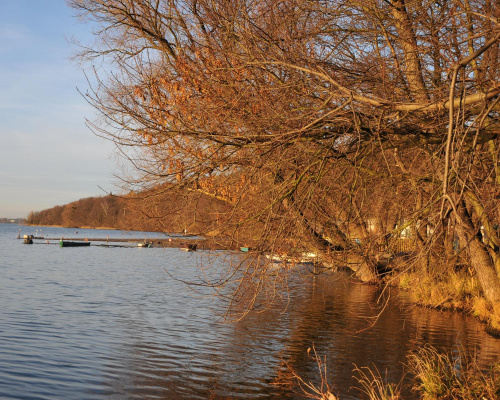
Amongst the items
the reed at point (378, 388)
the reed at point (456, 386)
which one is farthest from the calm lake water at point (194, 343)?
the reed at point (456, 386)

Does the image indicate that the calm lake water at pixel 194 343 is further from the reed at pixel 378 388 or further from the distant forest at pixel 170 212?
the distant forest at pixel 170 212

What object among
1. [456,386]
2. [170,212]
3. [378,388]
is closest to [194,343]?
[170,212]

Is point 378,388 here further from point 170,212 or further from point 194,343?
point 194,343

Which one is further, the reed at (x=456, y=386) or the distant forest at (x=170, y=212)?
the distant forest at (x=170, y=212)

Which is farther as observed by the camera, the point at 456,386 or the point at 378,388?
the point at 456,386

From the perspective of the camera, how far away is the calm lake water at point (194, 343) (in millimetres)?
10747

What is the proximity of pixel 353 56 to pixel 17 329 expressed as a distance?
472 inches

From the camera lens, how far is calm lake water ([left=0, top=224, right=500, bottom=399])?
35.3 feet

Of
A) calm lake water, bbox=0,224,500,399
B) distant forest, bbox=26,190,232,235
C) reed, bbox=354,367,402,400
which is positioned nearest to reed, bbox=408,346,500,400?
reed, bbox=354,367,402,400

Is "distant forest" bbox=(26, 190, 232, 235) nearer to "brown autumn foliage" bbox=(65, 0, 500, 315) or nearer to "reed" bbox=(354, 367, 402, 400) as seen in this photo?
"brown autumn foliage" bbox=(65, 0, 500, 315)

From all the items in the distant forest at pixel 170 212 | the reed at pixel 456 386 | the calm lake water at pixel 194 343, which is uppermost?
the distant forest at pixel 170 212

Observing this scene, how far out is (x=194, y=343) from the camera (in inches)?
572

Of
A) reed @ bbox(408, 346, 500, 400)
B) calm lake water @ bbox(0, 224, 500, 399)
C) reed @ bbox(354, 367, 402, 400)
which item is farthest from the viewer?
calm lake water @ bbox(0, 224, 500, 399)

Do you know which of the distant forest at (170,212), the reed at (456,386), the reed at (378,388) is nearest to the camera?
the reed at (378,388)
